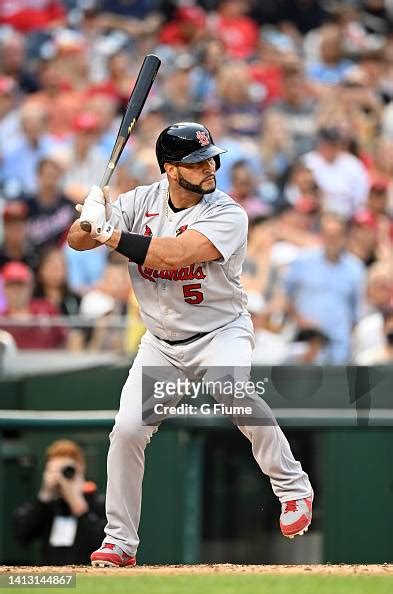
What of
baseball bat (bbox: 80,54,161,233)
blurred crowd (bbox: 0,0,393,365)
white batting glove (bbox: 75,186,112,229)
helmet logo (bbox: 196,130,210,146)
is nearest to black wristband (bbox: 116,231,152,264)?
white batting glove (bbox: 75,186,112,229)

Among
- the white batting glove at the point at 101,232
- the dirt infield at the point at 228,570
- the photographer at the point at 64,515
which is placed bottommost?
the photographer at the point at 64,515

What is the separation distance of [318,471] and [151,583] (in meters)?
2.65

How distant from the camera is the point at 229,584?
527 cm

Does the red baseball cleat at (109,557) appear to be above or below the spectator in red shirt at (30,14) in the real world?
below

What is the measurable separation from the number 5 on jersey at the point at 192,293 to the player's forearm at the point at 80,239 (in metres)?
0.46

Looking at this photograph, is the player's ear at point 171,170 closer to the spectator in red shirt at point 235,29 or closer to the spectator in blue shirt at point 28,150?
the spectator in blue shirt at point 28,150

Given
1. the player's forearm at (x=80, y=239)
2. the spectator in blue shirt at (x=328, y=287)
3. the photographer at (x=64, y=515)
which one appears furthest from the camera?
the spectator in blue shirt at (x=328, y=287)

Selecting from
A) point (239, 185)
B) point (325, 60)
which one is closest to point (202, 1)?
point (325, 60)

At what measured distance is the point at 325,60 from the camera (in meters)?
13.3

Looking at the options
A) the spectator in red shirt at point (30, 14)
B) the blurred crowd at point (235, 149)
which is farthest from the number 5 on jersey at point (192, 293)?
the spectator in red shirt at point (30, 14)

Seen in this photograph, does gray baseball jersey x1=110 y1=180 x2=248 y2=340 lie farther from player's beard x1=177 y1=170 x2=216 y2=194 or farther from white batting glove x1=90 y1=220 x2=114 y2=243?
white batting glove x1=90 y1=220 x2=114 y2=243

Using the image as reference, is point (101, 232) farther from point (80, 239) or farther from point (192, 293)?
point (192, 293)

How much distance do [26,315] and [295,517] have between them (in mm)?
4315

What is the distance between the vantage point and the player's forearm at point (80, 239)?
5.57 m
